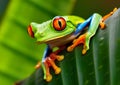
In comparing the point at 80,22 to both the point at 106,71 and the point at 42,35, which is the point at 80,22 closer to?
the point at 42,35

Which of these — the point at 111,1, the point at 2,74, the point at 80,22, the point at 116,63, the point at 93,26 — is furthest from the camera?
the point at 111,1

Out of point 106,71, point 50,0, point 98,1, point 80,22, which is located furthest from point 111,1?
point 106,71

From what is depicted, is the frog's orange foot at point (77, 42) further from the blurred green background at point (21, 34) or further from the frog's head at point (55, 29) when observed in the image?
the blurred green background at point (21, 34)

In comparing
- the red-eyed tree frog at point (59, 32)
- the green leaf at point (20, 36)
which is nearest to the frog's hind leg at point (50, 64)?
the red-eyed tree frog at point (59, 32)

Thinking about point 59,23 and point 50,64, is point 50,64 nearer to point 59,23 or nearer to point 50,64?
point 50,64

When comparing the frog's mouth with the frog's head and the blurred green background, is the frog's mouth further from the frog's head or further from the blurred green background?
the blurred green background

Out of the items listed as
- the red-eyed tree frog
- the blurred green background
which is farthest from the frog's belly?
the blurred green background
